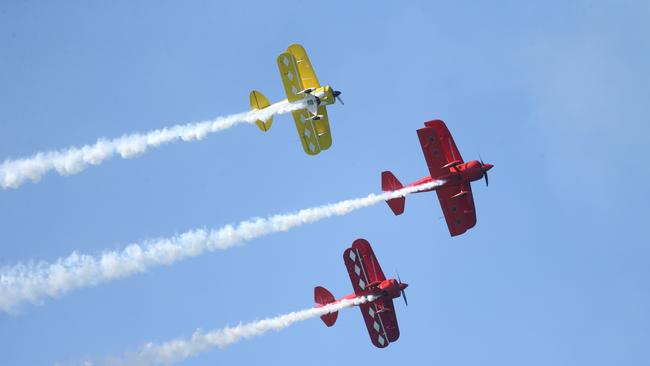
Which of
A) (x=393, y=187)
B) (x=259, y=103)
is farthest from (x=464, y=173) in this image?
(x=259, y=103)

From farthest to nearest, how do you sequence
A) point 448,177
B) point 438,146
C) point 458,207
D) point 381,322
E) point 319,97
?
point 381,322, point 319,97, point 458,207, point 448,177, point 438,146

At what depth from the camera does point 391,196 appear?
63375 mm

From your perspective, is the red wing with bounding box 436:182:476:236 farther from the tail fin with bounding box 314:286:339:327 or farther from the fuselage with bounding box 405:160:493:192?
the tail fin with bounding box 314:286:339:327

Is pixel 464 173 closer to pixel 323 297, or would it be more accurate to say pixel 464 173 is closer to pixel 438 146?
pixel 438 146

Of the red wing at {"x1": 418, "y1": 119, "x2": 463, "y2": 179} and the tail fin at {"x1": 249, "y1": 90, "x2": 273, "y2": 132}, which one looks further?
the tail fin at {"x1": 249, "y1": 90, "x2": 273, "y2": 132}

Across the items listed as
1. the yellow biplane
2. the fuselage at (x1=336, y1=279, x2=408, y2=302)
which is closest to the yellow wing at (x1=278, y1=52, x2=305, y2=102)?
the yellow biplane

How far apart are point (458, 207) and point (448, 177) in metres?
1.95

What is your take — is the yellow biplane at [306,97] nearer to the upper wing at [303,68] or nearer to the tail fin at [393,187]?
the upper wing at [303,68]

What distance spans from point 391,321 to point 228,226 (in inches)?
431

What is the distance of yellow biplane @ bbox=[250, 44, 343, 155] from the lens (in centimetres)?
6494

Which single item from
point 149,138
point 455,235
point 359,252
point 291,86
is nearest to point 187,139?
point 149,138

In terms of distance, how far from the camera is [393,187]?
208ft

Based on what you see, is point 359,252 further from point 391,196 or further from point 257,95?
point 257,95

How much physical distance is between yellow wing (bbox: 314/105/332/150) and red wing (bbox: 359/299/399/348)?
9255 mm
